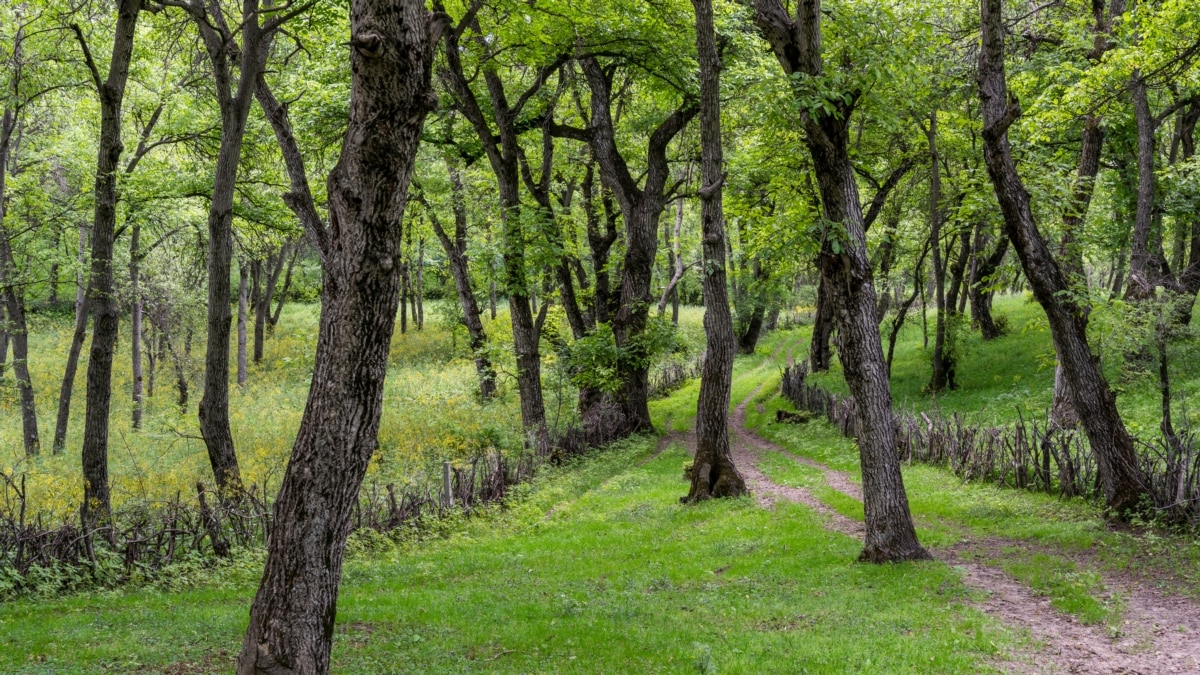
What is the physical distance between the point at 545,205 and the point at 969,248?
15.0 metres

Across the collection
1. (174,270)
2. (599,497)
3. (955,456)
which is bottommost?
(599,497)

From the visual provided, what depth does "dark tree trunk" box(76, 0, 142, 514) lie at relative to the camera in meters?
10.8

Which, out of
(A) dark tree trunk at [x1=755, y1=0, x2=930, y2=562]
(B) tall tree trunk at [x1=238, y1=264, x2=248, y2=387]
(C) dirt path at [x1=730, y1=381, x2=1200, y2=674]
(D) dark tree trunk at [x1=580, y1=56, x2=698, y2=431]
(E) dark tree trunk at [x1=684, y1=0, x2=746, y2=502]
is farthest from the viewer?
(B) tall tree trunk at [x1=238, y1=264, x2=248, y2=387]

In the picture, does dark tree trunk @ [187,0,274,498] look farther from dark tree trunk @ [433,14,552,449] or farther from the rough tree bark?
dark tree trunk @ [433,14,552,449]

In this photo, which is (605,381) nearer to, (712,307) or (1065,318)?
(712,307)

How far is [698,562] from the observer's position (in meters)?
10.7

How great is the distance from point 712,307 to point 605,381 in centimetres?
697

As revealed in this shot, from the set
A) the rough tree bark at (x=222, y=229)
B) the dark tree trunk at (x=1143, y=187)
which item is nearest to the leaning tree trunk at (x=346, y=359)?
the rough tree bark at (x=222, y=229)

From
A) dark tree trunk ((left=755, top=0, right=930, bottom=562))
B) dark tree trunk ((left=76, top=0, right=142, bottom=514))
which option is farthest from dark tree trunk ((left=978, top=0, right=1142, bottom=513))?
dark tree trunk ((left=76, top=0, right=142, bottom=514))

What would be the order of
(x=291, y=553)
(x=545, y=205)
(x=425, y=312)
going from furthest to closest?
(x=425, y=312), (x=545, y=205), (x=291, y=553)

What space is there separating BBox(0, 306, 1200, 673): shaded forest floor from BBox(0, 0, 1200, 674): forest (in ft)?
0.23

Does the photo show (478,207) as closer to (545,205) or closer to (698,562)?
(545,205)

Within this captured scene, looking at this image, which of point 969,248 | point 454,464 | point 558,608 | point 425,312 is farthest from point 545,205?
point 425,312

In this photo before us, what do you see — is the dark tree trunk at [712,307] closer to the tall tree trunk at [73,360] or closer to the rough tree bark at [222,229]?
the rough tree bark at [222,229]
